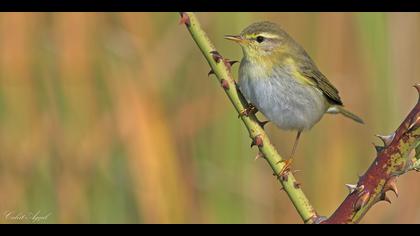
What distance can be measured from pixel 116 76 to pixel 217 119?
1.62 ft

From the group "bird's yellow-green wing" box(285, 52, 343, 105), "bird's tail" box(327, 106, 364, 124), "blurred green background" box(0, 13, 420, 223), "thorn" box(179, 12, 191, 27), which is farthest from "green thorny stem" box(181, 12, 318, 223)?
"bird's tail" box(327, 106, 364, 124)

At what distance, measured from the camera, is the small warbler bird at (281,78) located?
7.41 ft

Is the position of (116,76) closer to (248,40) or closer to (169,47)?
(169,47)

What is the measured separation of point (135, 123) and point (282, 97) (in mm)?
760

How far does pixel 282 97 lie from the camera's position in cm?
233

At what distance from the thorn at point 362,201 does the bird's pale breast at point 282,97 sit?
1.16m

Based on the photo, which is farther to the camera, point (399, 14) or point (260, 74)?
point (399, 14)

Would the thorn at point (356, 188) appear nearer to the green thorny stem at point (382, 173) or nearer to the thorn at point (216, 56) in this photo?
the green thorny stem at point (382, 173)

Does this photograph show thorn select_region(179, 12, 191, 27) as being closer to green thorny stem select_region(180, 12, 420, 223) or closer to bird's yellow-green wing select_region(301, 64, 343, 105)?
green thorny stem select_region(180, 12, 420, 223)

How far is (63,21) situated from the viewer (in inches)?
108

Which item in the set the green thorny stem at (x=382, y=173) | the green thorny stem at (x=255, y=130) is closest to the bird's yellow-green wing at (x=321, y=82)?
the green thorny stem at (x=255, y=130)

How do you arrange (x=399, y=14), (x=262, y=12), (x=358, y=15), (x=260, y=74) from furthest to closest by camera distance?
(x=262, y=12) → (x=399, y=14) → (x=358, y=15) → (x=260, y=74)

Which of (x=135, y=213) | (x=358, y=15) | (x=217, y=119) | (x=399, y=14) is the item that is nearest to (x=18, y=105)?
(x=135, y=213)

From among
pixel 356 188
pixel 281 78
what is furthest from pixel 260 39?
pixel 356 188
